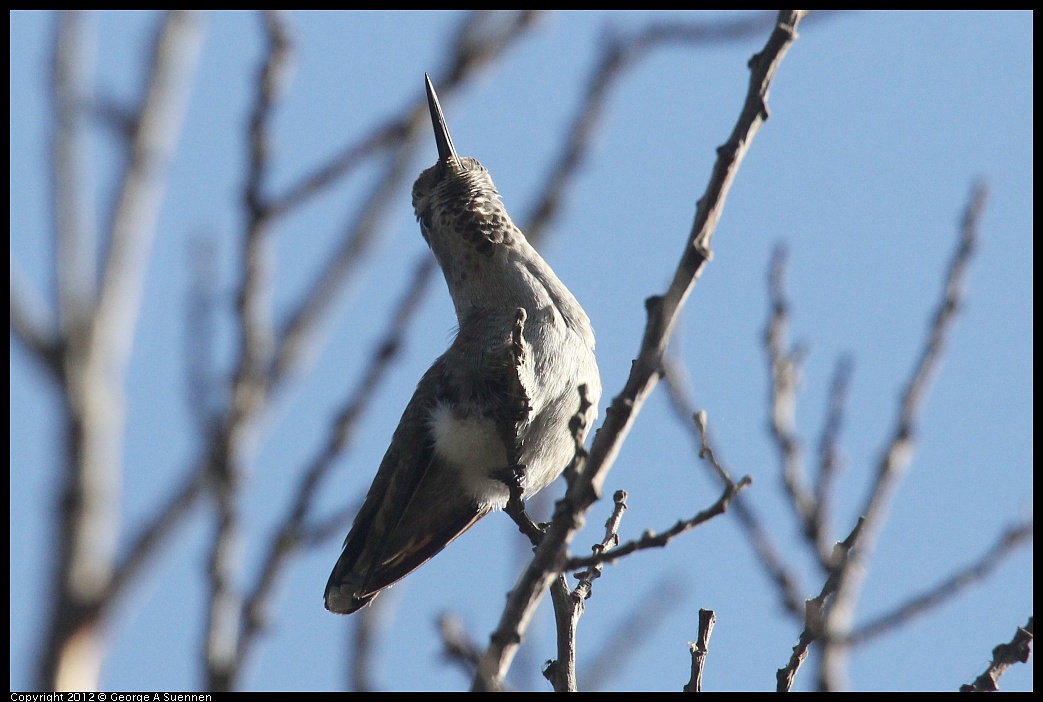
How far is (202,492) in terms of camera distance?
185cm

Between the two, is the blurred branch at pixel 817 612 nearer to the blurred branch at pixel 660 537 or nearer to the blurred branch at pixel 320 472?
the blurred branch at pixel 660 537

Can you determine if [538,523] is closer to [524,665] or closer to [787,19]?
[524,665]

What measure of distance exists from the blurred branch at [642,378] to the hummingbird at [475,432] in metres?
2.12

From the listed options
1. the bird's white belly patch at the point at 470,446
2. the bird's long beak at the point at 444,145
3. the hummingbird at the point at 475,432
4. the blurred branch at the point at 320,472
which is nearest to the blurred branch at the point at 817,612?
the blurred branch at the point at 320,472

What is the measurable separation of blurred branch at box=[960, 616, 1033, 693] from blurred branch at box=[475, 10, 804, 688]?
1.30 meters

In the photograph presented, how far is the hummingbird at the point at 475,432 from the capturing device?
5.36m

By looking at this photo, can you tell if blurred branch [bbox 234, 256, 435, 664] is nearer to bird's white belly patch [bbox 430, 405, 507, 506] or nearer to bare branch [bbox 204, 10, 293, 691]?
bare branch [bbox 204, 10, 293, 691]

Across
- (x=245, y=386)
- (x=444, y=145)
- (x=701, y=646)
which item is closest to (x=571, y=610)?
(x=701, y=646)

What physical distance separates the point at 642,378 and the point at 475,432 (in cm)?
279

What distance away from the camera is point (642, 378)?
106 inches

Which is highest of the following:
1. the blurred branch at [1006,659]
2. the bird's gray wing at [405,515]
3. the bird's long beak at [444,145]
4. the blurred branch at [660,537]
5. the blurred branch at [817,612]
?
the bird's long beak at [444,145]

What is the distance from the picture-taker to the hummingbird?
5.36 m

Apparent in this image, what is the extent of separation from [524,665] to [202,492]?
2.42 m

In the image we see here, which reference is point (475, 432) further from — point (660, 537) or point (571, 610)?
point (660, 537)
